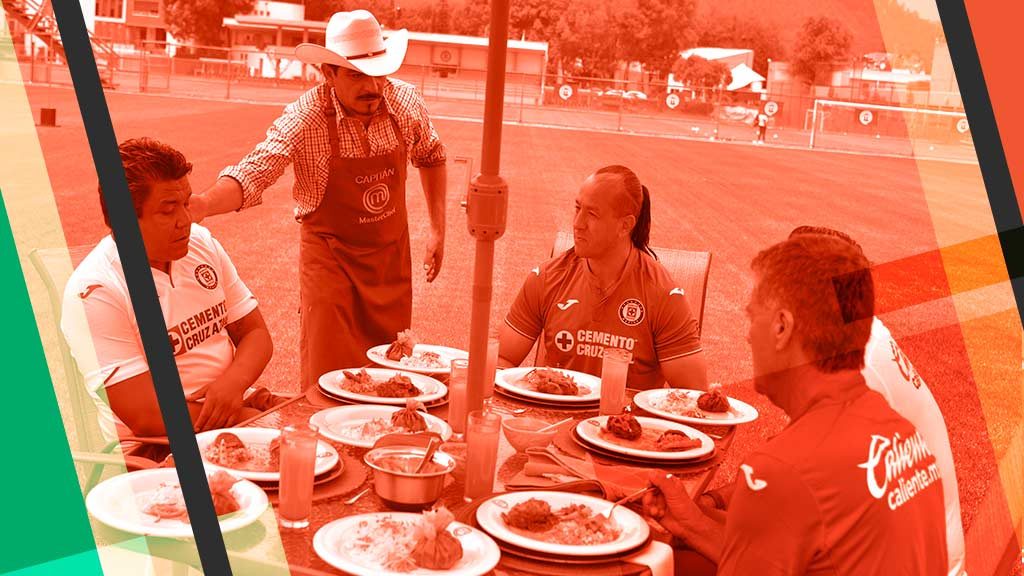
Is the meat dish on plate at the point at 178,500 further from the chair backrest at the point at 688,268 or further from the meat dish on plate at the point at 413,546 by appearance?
the chair backrest at the point at 688,268

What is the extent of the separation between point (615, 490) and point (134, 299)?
40.3 inches

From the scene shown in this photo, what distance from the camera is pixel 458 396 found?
1.75 metres

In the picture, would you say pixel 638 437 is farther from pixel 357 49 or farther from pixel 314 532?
pixel 357 49

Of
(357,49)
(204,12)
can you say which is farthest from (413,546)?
(204,12)

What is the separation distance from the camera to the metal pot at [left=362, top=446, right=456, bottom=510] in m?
1.36

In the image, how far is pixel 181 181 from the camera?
1.98m

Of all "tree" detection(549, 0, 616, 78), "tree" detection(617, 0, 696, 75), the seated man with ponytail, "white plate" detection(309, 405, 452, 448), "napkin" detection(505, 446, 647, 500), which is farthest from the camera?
"tree" detection(617, 0, 696, 75)

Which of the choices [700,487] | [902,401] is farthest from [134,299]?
[902,401]

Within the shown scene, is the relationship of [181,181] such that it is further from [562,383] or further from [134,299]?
[134,299]

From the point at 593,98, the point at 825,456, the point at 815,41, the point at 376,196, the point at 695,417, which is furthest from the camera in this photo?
the point at 593,98

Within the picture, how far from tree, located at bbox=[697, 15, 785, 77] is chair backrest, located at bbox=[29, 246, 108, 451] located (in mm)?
3463

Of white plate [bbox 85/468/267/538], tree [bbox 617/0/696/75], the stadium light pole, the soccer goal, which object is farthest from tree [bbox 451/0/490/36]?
the soccer goal

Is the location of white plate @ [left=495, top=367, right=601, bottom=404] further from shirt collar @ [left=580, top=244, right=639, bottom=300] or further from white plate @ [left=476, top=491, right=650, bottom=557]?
white plate @ [left=476, top=491, right=650, bottom=557]

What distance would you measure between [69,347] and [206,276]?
34 centimetres
